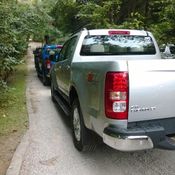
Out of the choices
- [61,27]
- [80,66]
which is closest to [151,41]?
[80,66]

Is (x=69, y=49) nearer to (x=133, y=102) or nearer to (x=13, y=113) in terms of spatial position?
(x=13, y=113)

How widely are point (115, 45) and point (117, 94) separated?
263 cm

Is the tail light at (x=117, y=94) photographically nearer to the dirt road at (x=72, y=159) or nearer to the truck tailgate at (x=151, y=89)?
the truck tailgate at (x=151, y=89)

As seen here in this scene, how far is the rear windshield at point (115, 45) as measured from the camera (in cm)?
627

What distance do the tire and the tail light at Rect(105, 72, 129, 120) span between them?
1242 millimetres

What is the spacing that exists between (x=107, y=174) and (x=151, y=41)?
308 cm

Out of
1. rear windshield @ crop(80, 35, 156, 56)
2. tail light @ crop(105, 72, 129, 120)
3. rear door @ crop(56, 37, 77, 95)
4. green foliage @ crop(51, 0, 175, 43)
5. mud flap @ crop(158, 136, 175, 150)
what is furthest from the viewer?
green foliage @ crop(51, 0, 175, 43)

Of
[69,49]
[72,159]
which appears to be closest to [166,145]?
[72,159]

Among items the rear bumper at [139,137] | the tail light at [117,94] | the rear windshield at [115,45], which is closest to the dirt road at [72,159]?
the rear bumper at [139,137]

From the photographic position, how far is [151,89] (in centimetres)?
398

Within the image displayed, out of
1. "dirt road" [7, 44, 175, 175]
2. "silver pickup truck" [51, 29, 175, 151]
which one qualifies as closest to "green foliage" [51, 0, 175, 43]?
"dirt road" [7, 44, 175, 175]

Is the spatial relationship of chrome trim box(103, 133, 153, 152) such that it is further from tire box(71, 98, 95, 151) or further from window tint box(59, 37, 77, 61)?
window tint box(59, 37, 77, 61)

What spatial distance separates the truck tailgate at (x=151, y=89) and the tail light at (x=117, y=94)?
58 mm

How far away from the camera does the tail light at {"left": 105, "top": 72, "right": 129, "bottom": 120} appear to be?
3.88 meters
